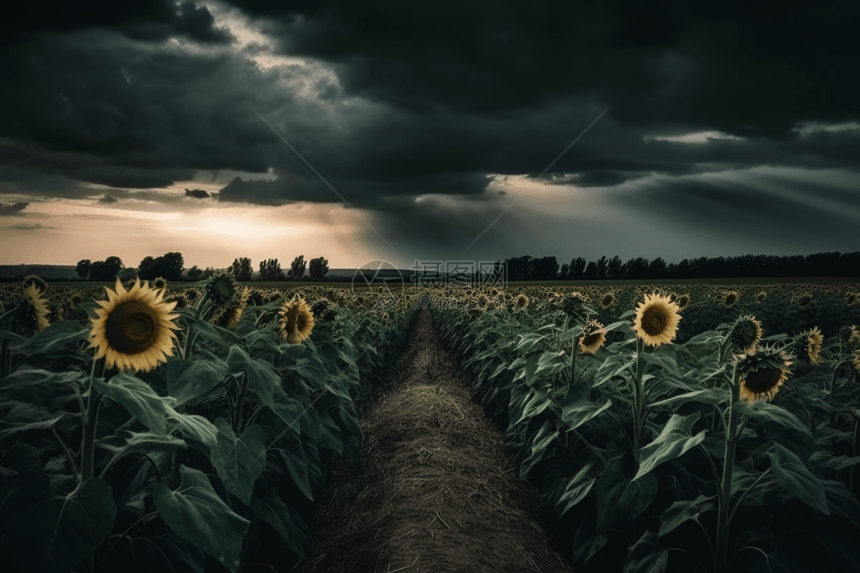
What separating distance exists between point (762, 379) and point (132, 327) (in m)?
3.14

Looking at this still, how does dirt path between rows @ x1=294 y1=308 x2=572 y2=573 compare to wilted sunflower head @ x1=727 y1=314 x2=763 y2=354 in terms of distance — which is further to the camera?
dirt path between rows @ x1=294 y1=308 x2=572 y2=573

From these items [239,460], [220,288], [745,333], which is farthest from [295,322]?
[745,333]

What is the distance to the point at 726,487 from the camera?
268 cm

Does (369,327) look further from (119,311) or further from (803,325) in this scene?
(803,325)

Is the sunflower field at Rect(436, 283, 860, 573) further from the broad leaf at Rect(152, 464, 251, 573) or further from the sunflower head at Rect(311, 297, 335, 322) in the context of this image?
the sunflower head at Rect(311, 297, 335, 322)

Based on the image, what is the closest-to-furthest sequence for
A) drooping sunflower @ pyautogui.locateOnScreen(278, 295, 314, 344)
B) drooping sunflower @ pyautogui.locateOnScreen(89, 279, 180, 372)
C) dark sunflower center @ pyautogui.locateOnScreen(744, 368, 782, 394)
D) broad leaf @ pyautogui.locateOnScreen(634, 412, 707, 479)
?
drooping sunflower @ pyautogui.locateOnScreen(89, 279, 180, 372), broad leaf @ pyautogui.locateOnScreen(634, 412, 707, 479), dark sunflower center @ pyautogui.locateOnScreen(744, 368, 782, 394), drooping sunflower @ pyautogui.locateOnScreen(278, 295, 314, 344)

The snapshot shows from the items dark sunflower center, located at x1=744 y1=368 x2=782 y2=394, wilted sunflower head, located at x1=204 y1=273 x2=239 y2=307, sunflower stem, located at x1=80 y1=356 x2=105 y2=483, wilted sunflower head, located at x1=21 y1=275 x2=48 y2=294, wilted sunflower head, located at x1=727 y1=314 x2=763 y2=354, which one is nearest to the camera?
sunflower stem, located at x1=80 y1=356 x2=105 y2=483

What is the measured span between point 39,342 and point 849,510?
4.01 metres

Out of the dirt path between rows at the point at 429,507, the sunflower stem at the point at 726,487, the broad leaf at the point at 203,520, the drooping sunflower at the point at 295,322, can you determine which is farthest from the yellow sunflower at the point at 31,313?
the sunflower stem at the point at 726,487

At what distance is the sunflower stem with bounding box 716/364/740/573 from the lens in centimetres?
262

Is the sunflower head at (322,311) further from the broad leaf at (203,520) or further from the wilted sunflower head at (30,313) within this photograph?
the broad leaf at (203,520)

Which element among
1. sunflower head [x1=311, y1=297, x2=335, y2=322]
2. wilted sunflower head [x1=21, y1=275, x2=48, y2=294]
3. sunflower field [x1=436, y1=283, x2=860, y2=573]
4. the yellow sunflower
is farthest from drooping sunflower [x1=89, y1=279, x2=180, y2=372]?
wilted sunflower head [x1=21, y1=275, x2=48, y2=294]

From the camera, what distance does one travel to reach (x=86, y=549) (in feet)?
5.16

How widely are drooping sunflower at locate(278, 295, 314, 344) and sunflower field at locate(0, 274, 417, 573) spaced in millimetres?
181
